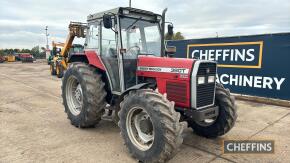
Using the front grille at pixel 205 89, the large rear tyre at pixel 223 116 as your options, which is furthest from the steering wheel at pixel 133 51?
the large rear tyre at pixel 223 116

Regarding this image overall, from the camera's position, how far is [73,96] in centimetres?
562

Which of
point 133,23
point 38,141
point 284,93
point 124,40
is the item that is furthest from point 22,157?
point 284,93

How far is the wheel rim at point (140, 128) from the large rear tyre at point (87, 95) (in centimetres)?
107

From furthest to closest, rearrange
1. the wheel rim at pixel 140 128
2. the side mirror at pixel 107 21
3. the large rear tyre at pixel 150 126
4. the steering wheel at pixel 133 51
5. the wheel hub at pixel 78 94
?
1. the wheel hub at pixel 78 94
2. the steering wheel at pixel 133 51
3. the side mirror at pixel 107 21
4. the wheel rim at pixel 140 128
5. the large rear tyre at pixel 150 126

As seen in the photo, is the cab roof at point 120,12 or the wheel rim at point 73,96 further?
the wheel rim at point 73,96

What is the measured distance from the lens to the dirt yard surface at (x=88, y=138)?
12.6 feet

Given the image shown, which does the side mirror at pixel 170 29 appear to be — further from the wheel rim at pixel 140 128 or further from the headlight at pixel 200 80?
the wheel rim at pixel 140 128

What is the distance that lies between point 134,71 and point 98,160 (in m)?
1.78

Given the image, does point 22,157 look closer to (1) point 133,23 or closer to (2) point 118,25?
(2) point 118,25

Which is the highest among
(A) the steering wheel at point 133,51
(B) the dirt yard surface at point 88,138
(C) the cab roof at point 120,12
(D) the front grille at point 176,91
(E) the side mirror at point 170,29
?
(C) the cab roof at point 120,12

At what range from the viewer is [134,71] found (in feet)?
15.0

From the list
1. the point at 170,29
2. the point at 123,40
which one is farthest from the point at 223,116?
the point at 123,40

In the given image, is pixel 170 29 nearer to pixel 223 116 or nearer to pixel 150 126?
pixel 223 116

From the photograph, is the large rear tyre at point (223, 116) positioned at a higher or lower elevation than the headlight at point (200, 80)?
lower
